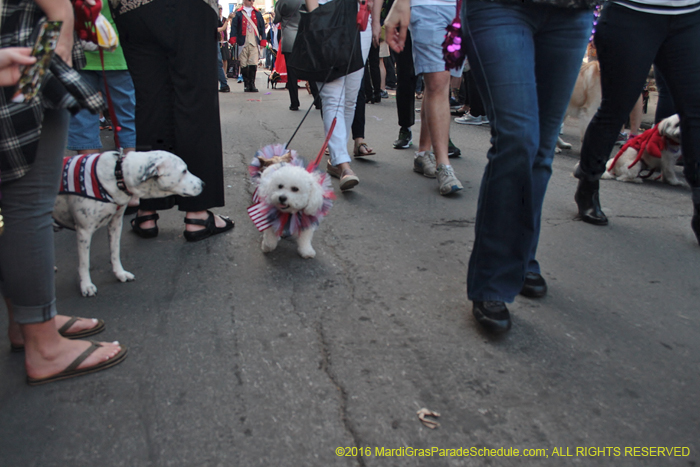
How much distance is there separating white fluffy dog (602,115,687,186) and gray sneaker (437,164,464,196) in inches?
66.7

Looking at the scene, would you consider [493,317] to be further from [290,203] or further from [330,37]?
[330,37]

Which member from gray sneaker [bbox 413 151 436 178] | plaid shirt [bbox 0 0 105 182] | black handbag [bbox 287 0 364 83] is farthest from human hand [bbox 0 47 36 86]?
gray sneaker [bbox 413 151 436 178]

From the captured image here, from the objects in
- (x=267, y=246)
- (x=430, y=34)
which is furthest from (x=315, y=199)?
(x=430, y=34)

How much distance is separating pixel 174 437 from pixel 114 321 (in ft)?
2.77

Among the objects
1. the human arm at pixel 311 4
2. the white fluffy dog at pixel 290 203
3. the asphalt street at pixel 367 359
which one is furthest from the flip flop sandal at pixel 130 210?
the human arm at pixel 311 4

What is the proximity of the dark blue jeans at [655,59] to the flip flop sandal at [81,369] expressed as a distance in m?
2.91

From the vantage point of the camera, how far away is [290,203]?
8.89 feet

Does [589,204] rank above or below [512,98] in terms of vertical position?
below

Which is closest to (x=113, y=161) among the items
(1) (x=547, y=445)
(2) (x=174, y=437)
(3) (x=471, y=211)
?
(2) (x=174, y=437)

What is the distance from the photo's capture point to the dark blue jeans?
8.80ft

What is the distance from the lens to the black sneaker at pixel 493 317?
2.05m

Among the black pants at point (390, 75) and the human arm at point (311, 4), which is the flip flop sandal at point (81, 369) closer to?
the human arm at point (311, 4)

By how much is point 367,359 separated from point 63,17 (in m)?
1.51

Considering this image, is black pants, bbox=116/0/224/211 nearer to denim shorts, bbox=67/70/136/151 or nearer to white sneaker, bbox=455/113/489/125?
denim shorts, bbox=67/70/136/151
